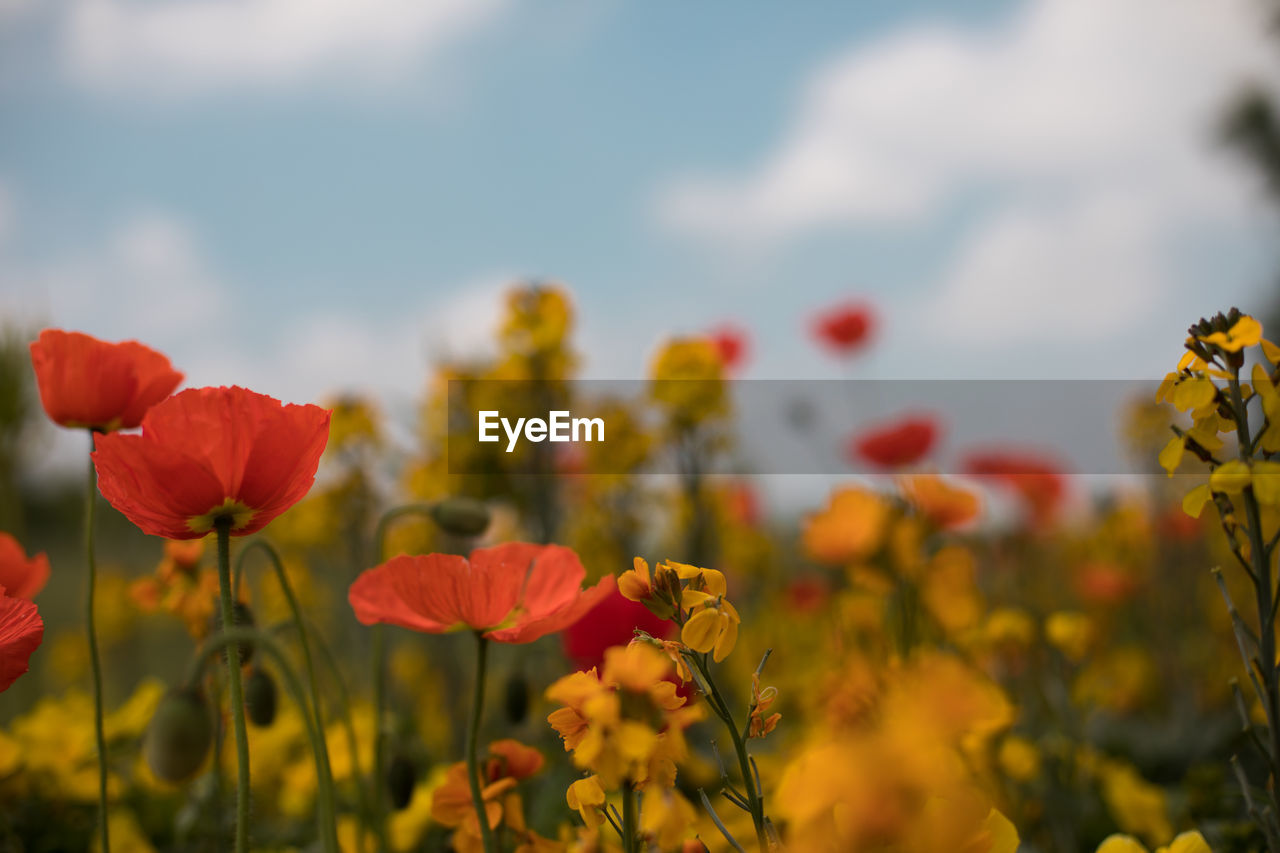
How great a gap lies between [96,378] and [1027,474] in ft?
8.26

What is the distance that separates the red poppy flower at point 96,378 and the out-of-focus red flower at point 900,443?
5.58ft

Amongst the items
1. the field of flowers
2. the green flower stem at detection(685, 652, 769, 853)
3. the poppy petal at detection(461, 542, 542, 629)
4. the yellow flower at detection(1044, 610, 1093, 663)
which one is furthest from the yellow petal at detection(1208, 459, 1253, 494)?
the yellow flower at detection(1044, 610, 1093, 663)

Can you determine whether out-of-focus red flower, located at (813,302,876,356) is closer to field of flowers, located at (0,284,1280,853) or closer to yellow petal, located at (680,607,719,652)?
field of flowers, located at (0,284,1280,853)

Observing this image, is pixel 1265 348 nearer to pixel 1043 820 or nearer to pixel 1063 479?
pixel 1043 820

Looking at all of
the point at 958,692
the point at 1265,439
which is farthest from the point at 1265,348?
the point at 958,692

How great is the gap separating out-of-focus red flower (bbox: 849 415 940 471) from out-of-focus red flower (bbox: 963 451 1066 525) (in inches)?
24.4

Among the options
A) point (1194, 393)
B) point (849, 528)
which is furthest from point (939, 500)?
point (1194, 393)

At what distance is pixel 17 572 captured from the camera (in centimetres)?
73

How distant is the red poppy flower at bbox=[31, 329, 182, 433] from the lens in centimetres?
66

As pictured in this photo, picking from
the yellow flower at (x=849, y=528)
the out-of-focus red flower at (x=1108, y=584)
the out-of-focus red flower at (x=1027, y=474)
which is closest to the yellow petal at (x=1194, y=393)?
the yellow flower at (x=849, y=528)

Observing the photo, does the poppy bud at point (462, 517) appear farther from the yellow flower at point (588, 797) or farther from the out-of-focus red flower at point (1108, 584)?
the out-of-focus red flower at point (1108, 584)

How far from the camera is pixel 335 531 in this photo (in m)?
2.60

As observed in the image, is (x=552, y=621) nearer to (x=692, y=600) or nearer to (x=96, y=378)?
(x=692, y=600)

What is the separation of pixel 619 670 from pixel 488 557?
0.21m
